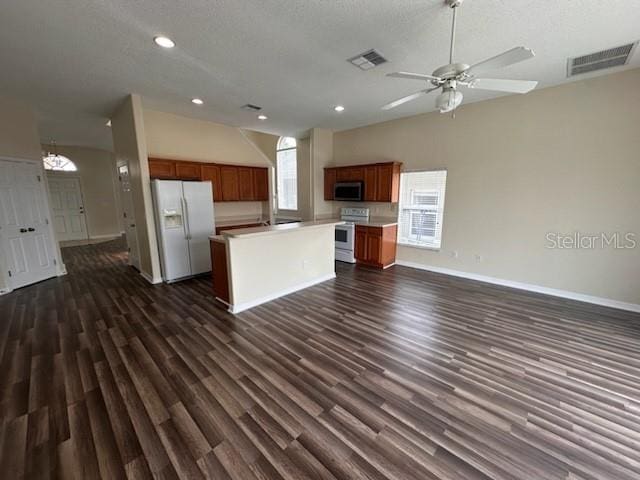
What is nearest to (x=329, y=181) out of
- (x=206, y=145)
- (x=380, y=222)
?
(x=380, y=222)

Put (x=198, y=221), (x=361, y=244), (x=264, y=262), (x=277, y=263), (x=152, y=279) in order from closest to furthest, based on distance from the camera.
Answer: (x=264, y=262)
(x=277, y=263)
(x=152, y=279)
(x=198, y=221)
(x=361, y=244)

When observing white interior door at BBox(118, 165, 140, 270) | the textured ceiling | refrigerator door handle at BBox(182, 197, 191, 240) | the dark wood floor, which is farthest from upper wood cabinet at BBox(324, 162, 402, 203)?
white interior door at BBox(118, 165, 140, 270)

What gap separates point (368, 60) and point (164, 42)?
83.5 inches

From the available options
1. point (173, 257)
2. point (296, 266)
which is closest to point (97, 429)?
point (296, 266)

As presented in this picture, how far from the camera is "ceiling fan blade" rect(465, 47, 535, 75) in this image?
5.34ft

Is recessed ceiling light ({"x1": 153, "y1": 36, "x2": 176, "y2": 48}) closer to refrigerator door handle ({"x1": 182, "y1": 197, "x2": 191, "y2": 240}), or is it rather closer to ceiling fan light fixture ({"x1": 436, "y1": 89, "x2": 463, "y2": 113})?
refrigerator door handle ({"x1": 182, "y1": 197, "x2": 191, "y2": 240})

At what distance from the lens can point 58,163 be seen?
7762mm

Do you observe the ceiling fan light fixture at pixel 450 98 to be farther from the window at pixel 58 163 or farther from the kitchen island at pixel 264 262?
the window at pixel 58 163

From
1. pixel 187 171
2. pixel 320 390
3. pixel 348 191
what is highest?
pixel 187 171

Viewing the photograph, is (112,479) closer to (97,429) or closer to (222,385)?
(97,429)

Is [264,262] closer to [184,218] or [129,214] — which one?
[184,218]

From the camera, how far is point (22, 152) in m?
4.22

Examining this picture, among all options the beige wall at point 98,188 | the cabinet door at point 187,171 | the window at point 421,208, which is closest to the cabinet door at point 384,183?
the window at point 421,208

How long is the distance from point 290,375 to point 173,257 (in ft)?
10.9
